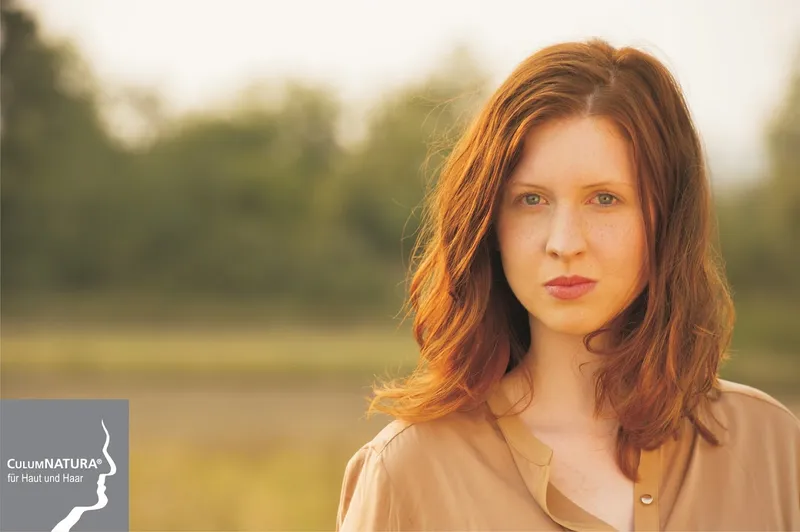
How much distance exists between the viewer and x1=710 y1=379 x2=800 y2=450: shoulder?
1.33 meters

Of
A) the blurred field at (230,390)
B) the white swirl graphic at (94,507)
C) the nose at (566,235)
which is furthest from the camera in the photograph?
the blurred field at (230,390)

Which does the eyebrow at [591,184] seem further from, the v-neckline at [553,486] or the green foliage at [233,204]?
the green foliage at [233,204]

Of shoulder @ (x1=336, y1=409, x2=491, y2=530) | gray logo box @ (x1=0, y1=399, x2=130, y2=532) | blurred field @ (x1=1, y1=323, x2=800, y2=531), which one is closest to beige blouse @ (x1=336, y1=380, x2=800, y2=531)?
shoulder @ (x1=336, y1=409, x2=491, y2=530)

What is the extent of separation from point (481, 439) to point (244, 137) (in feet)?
21.4

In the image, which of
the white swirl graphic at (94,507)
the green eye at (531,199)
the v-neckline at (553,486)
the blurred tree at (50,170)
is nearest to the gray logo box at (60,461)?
the white swirl graphic at (94,507)

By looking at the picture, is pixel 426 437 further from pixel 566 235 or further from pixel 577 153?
pixel 577 153

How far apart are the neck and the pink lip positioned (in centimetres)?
11

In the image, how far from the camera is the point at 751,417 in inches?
53.2

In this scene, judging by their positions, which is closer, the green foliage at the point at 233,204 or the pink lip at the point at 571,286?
the pink lip at the point at 571,286

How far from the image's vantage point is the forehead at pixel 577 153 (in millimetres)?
1221

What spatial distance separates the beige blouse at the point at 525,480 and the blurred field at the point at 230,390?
4.72 meters

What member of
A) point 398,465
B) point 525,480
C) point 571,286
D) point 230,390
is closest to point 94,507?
point 398,465

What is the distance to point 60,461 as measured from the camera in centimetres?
237

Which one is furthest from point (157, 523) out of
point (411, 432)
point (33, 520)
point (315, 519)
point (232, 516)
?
point (411, 432)
